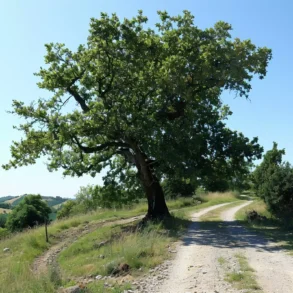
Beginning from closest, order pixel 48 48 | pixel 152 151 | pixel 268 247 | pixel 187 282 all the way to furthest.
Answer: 1. pixel 187 282
2. pixel 268 247
3. pixel 152 151
4. pixel 48 48

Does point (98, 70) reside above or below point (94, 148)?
above

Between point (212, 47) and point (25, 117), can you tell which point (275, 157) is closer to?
point (212, 47)

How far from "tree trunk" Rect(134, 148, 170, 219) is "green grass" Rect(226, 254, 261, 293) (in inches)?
533

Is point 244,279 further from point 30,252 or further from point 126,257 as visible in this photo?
point 30,252

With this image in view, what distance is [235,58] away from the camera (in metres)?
20.7

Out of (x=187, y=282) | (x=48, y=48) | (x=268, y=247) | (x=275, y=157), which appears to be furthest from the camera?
(x=275, y=157)

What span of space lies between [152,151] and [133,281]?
11642 millimetres

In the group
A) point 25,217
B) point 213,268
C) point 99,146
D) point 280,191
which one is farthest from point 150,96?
point 25,217

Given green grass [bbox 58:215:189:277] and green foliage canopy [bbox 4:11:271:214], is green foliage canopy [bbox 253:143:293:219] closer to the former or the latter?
green foliage canopy [bbox 4:11:271:214]

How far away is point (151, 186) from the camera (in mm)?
24766

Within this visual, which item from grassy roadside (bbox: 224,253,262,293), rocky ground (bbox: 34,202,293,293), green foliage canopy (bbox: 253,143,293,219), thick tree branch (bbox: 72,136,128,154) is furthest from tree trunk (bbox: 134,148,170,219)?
grassy roadside (bbox: 224,253,262,293)

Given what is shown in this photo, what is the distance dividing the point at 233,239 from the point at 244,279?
7.57 metres

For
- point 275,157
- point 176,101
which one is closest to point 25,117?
point 176,101

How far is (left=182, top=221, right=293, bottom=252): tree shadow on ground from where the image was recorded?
1427cm
